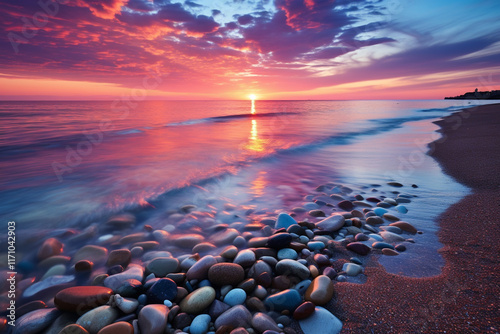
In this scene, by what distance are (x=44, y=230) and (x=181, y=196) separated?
2.29 metres

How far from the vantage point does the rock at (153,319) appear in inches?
72.8

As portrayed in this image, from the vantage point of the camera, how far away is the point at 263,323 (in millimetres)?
1851

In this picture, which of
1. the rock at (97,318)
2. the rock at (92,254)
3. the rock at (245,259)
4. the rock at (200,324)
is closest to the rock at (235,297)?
the rock at (200,324)

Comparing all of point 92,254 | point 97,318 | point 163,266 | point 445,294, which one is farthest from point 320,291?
point 92,254

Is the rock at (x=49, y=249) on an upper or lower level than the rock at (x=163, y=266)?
lower

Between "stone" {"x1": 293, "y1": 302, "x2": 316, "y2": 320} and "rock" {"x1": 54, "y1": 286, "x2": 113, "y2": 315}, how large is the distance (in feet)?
5.57

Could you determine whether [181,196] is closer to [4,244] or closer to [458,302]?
[4,244]

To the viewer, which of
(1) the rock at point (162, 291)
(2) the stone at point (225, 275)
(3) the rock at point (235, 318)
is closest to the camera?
(3) the rock at point (235, 318)

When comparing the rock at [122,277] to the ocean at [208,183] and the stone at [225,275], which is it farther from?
the ocean at [208,183]

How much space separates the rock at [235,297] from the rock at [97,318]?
95cm

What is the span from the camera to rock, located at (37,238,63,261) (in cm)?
302

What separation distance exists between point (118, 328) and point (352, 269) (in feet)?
7.20

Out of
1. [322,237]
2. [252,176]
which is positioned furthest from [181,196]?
[322,237]

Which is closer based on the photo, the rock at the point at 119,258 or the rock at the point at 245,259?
the rock at the point at 245,259
